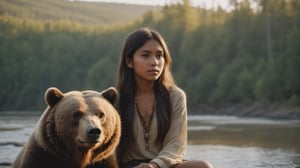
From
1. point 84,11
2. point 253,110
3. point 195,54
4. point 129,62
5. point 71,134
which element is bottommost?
point 253,110

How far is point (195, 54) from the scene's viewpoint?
57.3 m

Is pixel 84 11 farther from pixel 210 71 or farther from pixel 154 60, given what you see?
pixel 154 60

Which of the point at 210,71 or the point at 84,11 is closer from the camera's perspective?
the point at 210,71

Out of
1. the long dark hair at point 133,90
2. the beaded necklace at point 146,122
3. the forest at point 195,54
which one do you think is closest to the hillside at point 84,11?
the forest at point 195,54

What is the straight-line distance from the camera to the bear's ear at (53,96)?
3.78 m

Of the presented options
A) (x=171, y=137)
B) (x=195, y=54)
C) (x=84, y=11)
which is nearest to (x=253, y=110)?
(x=195, y=54)

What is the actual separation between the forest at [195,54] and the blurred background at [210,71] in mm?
88

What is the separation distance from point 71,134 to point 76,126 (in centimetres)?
6

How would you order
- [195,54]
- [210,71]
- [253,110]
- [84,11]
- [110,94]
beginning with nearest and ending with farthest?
[110,94] < [253,110] < [210,71] < [195,54] < [84,11]

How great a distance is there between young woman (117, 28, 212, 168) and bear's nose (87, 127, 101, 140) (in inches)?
27.2

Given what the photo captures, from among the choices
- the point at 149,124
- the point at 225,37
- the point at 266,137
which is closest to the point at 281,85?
the point at 225,37

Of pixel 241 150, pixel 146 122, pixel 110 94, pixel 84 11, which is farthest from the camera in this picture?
pixel 84 11

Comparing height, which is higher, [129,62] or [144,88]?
[129,62]

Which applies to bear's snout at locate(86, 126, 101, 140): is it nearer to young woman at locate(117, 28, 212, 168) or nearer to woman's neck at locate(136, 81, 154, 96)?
young woman at locate(117, 28, 212, 168)
